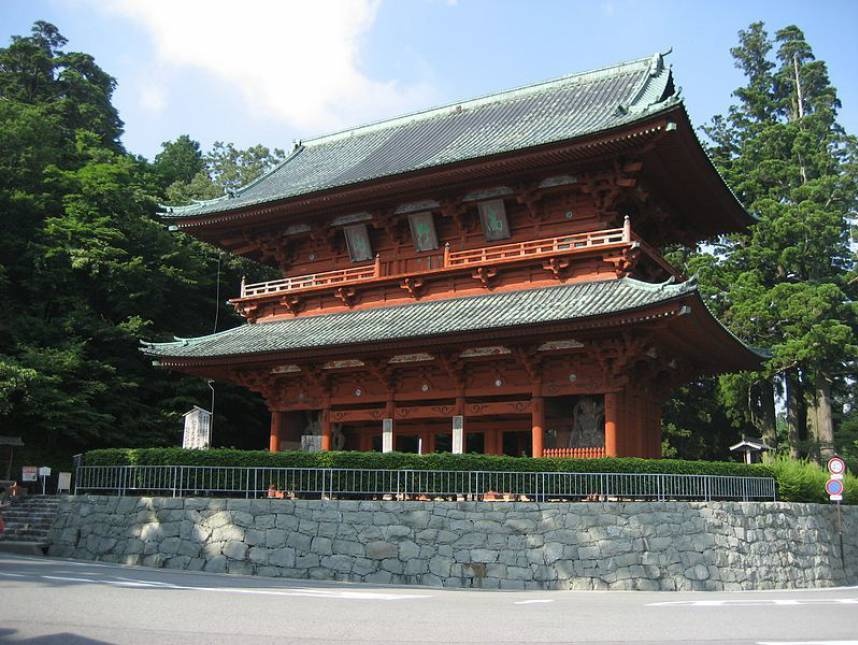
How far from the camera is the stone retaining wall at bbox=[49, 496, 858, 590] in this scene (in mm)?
17469

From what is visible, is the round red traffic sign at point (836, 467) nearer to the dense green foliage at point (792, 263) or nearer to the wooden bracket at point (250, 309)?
the dense green foliage at point (792, 263)

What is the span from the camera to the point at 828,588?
20031 millimetres

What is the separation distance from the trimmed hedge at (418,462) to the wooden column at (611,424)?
1626mm

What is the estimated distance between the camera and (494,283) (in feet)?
78.5

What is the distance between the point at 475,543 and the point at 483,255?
9.30 m

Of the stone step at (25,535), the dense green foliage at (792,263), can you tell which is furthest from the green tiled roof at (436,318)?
the dense green foliage at (792,263)

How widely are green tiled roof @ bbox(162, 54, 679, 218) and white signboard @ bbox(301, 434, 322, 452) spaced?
25.6 feet

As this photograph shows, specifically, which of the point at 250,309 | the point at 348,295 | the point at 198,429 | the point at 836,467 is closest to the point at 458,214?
the point at 348,295

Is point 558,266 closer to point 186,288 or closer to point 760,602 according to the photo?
point 760,602

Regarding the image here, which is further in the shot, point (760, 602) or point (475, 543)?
point (475, 543)

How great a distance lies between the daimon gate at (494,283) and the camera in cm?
2119

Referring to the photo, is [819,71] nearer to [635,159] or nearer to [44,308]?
[635,159]

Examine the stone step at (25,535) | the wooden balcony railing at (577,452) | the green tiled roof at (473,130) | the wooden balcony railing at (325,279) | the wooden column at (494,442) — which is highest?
the green tiled roof at (473,130)

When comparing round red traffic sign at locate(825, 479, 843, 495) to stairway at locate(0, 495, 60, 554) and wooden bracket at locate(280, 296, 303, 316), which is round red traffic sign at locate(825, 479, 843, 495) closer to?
wooden bracket at locate(280, 296, 303, 316)
